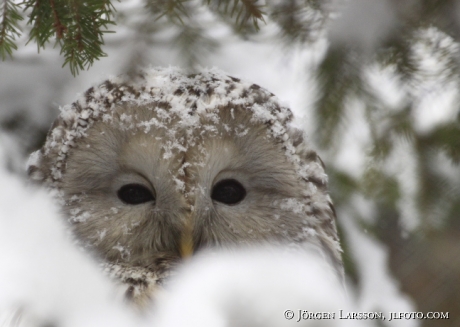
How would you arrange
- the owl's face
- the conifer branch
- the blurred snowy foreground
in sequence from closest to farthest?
1. the conifer branch
2. the blurred snowy foreground
3. the owl's face

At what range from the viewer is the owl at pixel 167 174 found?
2012 millimetres

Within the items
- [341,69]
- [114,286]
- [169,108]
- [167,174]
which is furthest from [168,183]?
[341,69]

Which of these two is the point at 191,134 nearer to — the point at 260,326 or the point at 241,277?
the point at 241,277

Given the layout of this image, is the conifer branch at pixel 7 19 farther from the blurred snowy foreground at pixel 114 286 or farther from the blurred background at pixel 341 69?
the blurred snowy foreground at pixel 114 286

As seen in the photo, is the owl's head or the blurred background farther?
the owl's head

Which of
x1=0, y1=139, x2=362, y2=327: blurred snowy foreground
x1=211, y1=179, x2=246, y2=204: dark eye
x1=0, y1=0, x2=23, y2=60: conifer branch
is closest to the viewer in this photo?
x1=0, y1=0, x2=23, y2=60: conifer branch

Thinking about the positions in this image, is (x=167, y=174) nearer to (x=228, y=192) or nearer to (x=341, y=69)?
(x=228, y=192)

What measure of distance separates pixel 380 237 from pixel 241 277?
3.70ft

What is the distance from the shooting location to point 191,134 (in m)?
2.02

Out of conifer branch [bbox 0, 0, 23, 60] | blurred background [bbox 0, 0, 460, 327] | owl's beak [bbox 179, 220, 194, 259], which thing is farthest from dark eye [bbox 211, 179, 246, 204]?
conifer branch [bbox 0, 0, 23, 60]

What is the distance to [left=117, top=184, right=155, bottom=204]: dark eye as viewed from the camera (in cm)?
210

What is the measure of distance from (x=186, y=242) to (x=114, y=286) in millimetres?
320

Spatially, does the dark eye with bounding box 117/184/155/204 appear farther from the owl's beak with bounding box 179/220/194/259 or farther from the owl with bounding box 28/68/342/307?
the owl's beak with bounding box 179/220/194/259

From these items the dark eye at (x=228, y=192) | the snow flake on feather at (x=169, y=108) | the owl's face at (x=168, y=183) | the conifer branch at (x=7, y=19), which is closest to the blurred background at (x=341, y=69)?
the conifer branch at (x=7, y=19)
